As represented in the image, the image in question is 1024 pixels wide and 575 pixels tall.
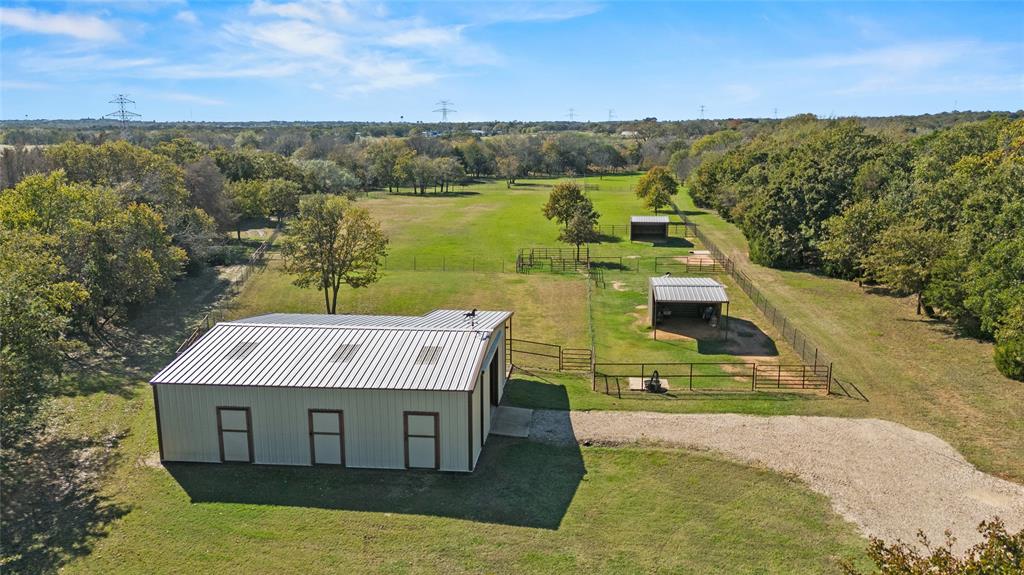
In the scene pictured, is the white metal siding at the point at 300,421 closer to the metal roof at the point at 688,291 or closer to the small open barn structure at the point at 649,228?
the metal roof at the point at 688,291

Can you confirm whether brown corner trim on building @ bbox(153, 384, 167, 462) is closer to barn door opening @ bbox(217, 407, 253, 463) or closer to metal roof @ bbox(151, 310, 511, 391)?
metal roof @ bbox(151, 310, 511, 391)

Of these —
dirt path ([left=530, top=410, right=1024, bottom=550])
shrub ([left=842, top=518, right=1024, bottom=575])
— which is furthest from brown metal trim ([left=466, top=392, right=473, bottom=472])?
shrub ([left=842, top=518, right=1024, bottom=575])

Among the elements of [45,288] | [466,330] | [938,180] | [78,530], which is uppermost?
[938,180]

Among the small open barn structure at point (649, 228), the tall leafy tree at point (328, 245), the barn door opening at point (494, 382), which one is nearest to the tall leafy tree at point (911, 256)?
the barn door opening at point (494, 382)

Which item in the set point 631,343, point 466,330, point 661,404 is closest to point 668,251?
point 631,343

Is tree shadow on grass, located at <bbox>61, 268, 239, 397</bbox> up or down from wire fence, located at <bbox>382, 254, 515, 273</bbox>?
down

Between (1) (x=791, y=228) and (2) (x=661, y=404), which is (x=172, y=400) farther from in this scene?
(1) (x=791, y=228)
